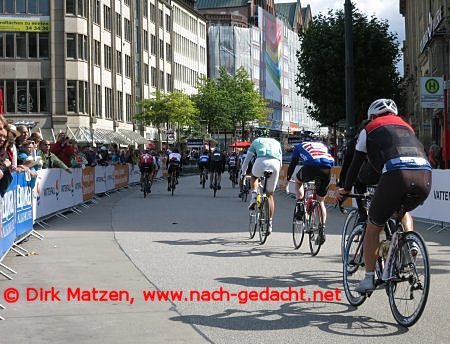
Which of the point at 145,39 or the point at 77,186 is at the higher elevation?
the point at 145,39

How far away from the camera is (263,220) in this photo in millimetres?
14539

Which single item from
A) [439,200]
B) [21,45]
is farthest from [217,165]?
[21,45]

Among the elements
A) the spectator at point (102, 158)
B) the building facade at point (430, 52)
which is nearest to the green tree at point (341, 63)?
the building facade at point (430, 52)

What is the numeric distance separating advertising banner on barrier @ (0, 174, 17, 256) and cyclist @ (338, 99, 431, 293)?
507 cm

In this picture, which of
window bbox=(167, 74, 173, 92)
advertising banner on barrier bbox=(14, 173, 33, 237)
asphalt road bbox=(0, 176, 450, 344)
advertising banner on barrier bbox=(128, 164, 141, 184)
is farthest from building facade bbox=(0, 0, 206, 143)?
advertising banner on barrier bbox=(14, 173, 33, 237)

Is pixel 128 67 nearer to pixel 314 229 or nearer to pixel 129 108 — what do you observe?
pixel 129 108

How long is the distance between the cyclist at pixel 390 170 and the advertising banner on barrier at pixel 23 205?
22.3 feet

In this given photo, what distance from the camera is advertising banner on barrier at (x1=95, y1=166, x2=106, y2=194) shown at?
2922 centimetres

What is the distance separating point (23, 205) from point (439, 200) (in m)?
7.70

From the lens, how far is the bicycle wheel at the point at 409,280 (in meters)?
6.99

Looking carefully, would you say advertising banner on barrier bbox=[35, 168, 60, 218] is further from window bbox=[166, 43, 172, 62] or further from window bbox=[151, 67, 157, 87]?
window bbox=[166, 43, 172, 62]

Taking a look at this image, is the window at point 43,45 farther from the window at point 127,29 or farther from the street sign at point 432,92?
the street sign at point 432,92

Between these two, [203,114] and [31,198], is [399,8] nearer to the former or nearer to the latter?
[203,114]

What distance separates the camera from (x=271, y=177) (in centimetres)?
1464
